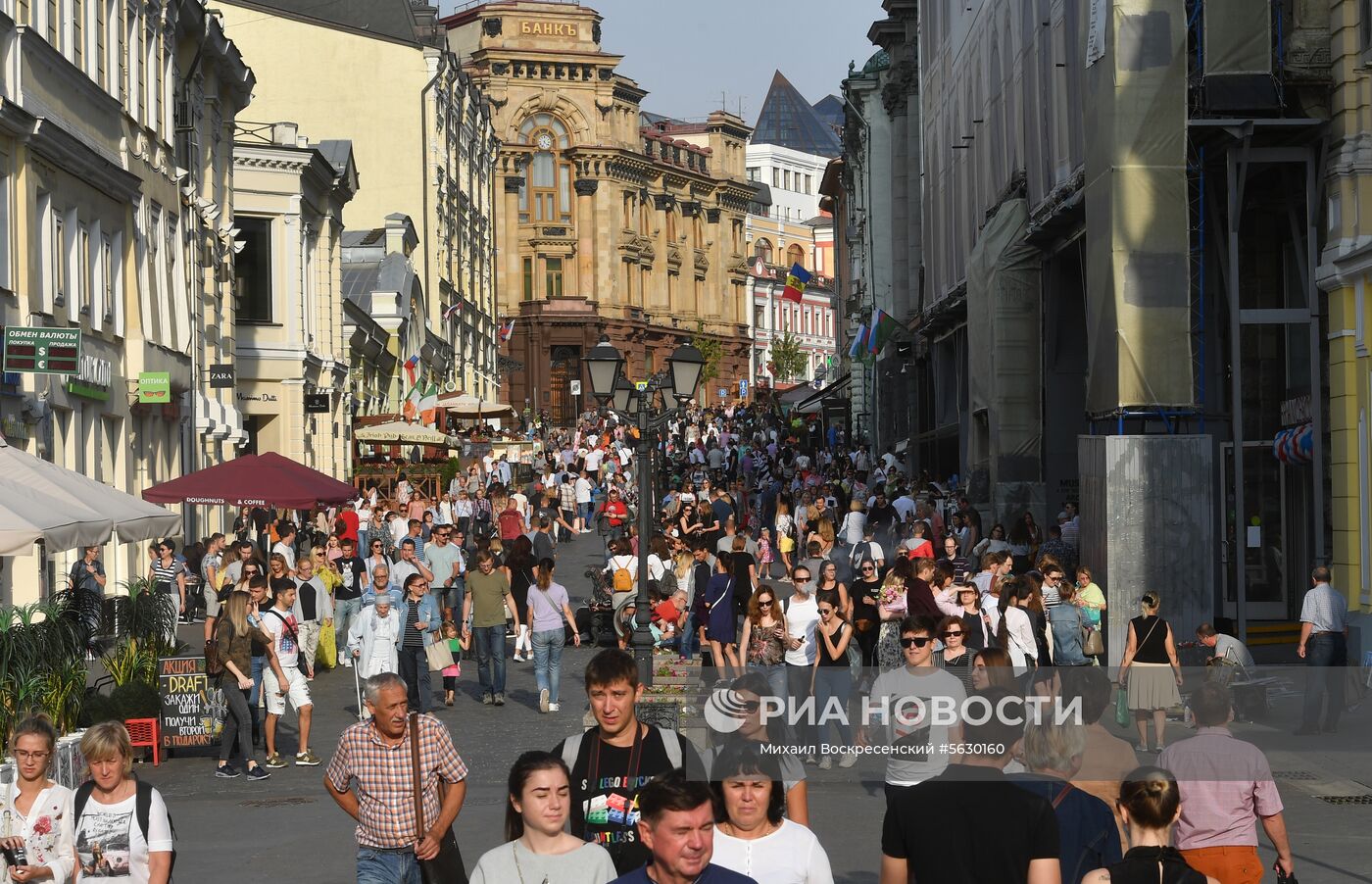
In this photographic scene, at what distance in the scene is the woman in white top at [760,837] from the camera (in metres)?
6.07

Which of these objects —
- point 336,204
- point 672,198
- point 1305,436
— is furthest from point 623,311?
point 1305,436

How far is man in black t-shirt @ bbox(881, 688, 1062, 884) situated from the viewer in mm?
6035

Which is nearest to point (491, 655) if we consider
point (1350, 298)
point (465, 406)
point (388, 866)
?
point (1350, 298)

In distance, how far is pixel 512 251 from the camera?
343 feet

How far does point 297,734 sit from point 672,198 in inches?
3885

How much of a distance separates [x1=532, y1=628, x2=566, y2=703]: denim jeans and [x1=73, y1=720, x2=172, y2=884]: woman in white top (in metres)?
10.5

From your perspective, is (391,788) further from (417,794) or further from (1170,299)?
(1170,299)

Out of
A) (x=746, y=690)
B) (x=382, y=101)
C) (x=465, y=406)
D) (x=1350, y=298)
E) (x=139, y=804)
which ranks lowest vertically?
(x=139, y=804)

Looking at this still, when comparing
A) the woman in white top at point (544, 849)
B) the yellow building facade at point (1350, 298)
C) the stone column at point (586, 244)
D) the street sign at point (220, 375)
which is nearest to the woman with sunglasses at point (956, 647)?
the woman in white top at point (544, 849)

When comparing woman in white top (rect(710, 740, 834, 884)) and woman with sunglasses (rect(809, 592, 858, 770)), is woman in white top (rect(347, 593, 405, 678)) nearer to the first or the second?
woman with sunglasses (rect(809, 592, 858, 770))

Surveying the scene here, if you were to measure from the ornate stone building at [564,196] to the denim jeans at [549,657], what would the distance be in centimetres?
8085

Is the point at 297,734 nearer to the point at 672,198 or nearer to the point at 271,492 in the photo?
the point at 271,492

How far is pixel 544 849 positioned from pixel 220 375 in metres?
26.9

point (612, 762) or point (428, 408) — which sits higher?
point (428, 408)
